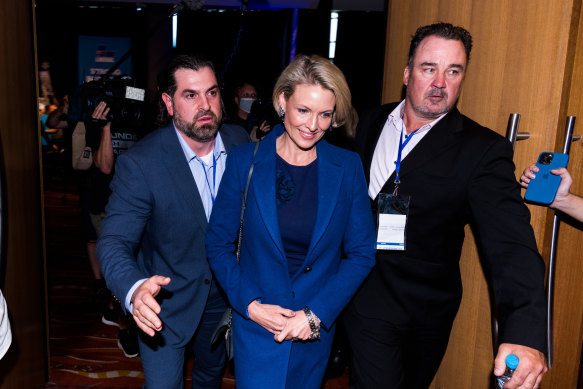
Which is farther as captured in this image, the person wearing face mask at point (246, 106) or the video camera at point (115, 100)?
the person wearing face mask at point (246, 106)

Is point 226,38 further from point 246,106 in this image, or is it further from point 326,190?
point 326,190

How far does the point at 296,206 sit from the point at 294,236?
11cm

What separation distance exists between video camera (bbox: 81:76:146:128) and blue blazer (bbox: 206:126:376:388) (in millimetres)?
1807

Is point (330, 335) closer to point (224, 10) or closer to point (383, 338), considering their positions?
point (383, 338)

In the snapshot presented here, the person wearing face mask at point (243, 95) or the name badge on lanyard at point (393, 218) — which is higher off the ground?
the person wearing face mask at point (243, 95)

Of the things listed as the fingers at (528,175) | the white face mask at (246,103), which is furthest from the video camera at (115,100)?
the fingers at (528,175)

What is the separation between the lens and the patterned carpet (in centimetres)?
301

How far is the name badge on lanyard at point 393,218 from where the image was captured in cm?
174

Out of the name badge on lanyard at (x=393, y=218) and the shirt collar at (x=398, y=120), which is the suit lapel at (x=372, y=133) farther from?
the name badge on lanyard at (x=393, y=218)

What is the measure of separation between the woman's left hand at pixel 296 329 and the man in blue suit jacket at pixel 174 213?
0.48 m

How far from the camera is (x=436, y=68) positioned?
1.77 meters

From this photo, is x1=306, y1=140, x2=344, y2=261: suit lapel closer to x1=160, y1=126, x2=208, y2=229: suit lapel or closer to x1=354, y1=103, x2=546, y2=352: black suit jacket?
x1=354, y1=103, x2=546, y2=352: black suit jacket

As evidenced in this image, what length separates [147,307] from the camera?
1.38m

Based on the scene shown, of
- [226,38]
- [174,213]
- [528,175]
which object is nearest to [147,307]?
[174,213]
